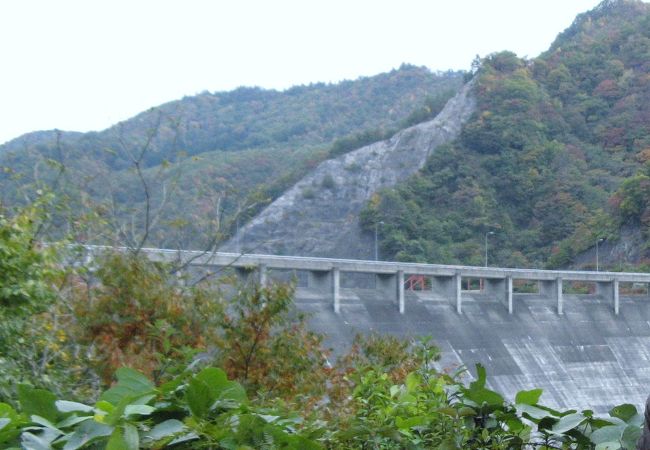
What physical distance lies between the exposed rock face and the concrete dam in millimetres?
8524

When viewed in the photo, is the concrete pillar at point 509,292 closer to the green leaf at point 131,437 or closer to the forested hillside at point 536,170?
the forested hillside at point 536,170

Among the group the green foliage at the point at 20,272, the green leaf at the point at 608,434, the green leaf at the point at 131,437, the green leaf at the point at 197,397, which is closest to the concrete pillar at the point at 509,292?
the green foliage at the point at 20,272

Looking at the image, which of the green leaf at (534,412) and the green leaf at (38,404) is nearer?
the green leaf at (38,404)

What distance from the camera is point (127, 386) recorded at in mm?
2568

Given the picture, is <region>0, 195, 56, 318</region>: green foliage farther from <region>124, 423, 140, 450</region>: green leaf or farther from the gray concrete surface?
the gray concrete surface

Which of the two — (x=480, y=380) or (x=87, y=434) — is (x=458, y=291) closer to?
(x=480, y=380)

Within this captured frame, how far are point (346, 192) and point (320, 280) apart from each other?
2151cm

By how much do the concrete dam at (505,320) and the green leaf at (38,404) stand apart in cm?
1510

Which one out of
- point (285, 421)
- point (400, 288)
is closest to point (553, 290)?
point (400, 288)

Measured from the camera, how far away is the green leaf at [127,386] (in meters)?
2.54

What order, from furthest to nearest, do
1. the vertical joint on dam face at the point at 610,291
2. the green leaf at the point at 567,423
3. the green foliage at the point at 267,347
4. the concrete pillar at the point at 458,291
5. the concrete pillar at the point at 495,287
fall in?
1. the vertical joint on dam face at the point at 610,291
2. the concrete pillar at the point at 495,287
3. the concrete pillar at the point at 458,291
4. the green foliage at the point at 267,347
5. the green leaf at the point at 567,423

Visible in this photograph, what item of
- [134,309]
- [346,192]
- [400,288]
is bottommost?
[400,288]

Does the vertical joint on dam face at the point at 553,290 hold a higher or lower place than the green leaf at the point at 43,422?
lower

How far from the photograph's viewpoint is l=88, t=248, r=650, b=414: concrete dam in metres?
21.5
